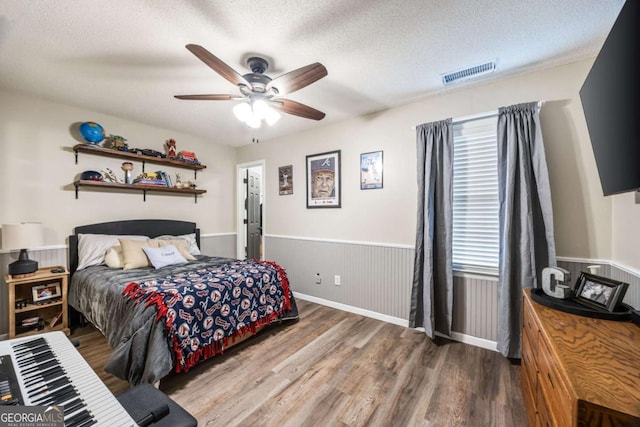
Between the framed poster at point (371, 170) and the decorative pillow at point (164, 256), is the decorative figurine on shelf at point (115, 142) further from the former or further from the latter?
the framed poster at point (371, 170)

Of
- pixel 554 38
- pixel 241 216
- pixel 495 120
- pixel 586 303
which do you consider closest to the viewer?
pixel 586 303

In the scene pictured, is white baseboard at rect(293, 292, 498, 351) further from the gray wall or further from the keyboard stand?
the keyboard stand

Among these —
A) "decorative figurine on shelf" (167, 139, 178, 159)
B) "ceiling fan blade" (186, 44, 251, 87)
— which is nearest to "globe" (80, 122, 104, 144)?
"decorative figurine on shelf" (167, 139, 178, 159)

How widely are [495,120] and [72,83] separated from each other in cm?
403

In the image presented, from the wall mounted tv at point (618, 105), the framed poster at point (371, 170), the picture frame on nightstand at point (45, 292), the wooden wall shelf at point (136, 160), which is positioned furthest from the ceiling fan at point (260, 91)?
the picture frame on nightstand at point (45, 292)

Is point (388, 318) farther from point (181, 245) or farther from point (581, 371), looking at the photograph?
point (181, 245)

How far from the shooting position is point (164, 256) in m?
2.97

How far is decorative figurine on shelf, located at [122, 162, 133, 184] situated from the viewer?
10.9 ft

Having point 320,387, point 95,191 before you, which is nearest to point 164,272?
point 95,191

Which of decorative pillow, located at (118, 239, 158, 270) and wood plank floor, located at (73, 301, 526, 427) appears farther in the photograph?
decorative pillow, located at (118, 239, 158, 270)

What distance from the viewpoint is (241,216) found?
4684mm

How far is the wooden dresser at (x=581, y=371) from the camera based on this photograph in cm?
77

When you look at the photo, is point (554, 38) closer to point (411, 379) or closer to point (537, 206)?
point (537, 206)

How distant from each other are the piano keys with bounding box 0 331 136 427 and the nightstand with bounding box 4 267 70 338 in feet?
7.80
